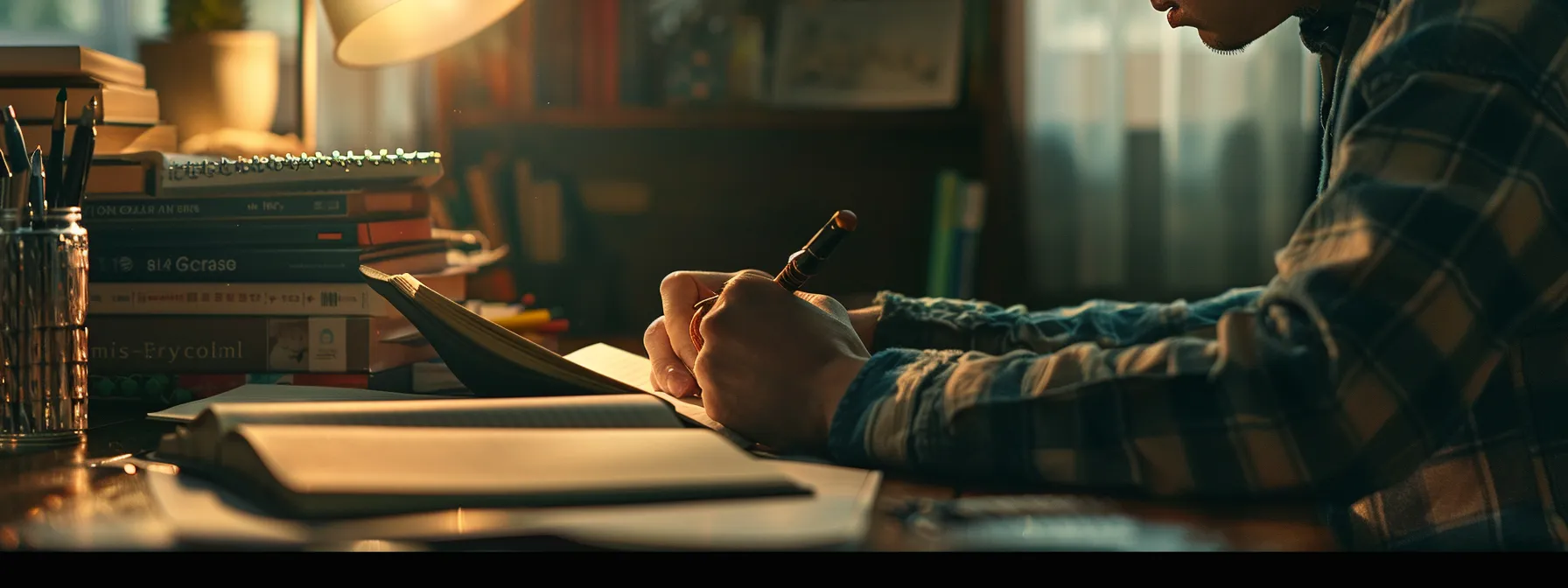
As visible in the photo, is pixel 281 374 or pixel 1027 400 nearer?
pixel 1027 400

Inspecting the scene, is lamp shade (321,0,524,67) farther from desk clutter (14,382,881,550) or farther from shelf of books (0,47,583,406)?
desk clutter (14,382,881,550)

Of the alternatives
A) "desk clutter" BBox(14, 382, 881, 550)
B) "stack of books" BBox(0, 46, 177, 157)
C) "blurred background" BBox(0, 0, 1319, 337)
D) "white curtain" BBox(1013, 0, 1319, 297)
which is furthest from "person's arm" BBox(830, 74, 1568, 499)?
"white curtain" BBox(1013, 0, 1319, 297)

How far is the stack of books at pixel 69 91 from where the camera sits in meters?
0.98

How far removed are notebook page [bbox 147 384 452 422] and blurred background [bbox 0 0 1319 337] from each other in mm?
1648

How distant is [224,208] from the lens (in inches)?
36.9

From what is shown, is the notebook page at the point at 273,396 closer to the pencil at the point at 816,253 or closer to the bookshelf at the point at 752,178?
the pencil at the point at 816,253

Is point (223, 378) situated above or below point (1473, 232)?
below

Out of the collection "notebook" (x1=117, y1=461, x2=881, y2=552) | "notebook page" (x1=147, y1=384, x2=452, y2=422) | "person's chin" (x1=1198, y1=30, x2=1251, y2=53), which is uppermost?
"person's chin" (x1=1198, y1=30, x2=1251, y2=53)

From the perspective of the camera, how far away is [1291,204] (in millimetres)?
2797

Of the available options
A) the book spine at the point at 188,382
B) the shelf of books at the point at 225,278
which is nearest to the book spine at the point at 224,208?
the shelf of books at the point at 225,278

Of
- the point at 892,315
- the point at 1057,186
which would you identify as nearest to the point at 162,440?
the point at 892,315

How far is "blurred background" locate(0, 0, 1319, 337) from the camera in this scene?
2570mm

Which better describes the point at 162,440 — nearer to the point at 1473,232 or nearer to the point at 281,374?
the point at 281,374

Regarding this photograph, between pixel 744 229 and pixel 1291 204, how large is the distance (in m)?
1.23
